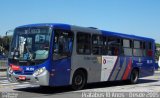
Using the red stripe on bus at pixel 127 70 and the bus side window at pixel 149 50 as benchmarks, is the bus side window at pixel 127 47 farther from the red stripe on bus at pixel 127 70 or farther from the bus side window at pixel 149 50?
the bus side window at pixel 149 50

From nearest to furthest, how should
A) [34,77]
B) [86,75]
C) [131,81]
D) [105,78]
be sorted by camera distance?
1. [34,77]
2. [86,75]
3. [105,78]
4. [131,81]

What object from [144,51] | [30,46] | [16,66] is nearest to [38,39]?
[30,46]

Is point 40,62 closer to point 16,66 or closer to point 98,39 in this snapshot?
point 16,66

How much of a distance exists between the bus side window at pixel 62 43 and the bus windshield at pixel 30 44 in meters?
0.39

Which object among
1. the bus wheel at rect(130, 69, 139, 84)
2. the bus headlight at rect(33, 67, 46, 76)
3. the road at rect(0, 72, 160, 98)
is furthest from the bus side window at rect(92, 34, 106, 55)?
the bus wheel at rect(130, 69, 139, 84)

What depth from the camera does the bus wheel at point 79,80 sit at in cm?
1603

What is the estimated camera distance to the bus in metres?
14.5

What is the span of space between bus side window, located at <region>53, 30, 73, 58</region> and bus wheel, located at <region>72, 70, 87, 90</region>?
1.22m

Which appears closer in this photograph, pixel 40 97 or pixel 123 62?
pixel 40 97

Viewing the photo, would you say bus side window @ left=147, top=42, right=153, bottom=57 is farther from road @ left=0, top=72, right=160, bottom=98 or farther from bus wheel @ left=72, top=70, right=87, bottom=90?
bus wheel @ left=72, top=70, right=87, bottom=90

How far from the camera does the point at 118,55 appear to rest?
19250 mm

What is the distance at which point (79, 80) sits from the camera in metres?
16.3

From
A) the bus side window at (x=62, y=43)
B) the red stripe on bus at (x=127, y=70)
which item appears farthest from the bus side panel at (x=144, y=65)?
the bus side window at (x=62, y=43)

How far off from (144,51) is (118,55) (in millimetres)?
3520
